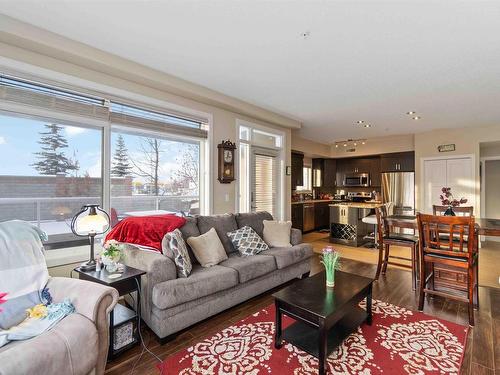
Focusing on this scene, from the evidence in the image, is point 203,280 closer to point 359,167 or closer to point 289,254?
point 289,254

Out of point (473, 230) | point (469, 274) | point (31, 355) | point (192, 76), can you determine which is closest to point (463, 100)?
point (473, 230)

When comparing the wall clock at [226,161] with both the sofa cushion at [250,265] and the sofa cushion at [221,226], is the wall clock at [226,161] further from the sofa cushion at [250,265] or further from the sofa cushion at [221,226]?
the sofa cushion at [250,265]

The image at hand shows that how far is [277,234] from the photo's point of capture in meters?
3.73

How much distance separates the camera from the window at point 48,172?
8.21 ft

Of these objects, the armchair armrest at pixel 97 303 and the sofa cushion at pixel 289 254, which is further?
the sofa cushion at pixel 289 254

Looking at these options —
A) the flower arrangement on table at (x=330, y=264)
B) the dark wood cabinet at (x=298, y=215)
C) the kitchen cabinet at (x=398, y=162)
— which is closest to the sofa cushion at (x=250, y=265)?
the flower arrangement on table at (x=330, y=264)

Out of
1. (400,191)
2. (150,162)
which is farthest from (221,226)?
(400,191)

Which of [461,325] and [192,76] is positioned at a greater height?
[192,76]

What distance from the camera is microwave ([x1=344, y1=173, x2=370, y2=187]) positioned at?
785 centimetres

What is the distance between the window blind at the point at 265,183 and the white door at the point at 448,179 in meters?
4.00

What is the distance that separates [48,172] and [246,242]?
231 centimetres

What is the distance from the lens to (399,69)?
3.06 m

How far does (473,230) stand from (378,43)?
6.68ft

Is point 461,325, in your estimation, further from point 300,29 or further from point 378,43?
point 300,29
